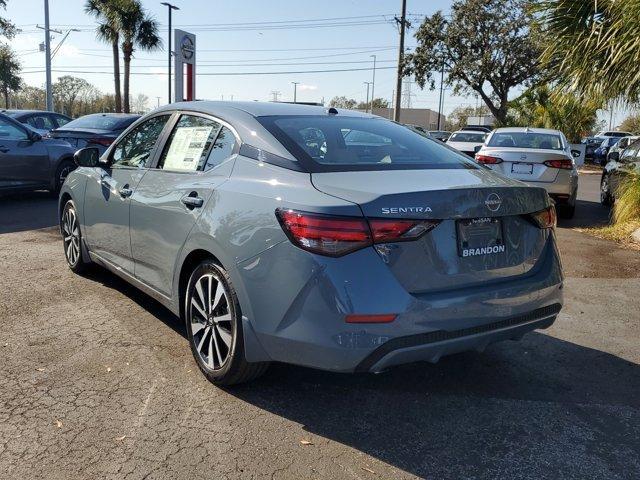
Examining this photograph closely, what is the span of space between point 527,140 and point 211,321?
347 inches

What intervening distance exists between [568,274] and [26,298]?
5.32 metres

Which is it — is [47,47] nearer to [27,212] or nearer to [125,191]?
[27,212]

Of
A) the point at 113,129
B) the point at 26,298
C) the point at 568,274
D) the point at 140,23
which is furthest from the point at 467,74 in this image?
the point at 26,298

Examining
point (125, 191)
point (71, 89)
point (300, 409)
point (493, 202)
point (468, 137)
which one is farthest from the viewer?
point (71, 89)

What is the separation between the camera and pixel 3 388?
343 cm

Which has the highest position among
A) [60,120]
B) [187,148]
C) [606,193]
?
[60,120]

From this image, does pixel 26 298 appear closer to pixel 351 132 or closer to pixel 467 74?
pixel 351 132

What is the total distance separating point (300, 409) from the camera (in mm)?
3283

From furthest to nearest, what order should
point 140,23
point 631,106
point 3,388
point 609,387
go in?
point 140,23
point 631,106
point 609,387
point 3,388

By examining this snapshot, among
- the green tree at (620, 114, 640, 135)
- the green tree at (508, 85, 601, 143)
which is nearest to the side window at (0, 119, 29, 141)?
the green tree at (620, 114, 640, 135)

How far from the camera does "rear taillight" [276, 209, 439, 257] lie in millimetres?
2730

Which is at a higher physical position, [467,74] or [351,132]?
[467,74]

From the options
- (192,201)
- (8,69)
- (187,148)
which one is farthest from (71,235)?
(8,69)

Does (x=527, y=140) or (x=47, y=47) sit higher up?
(x=47, y=47)
